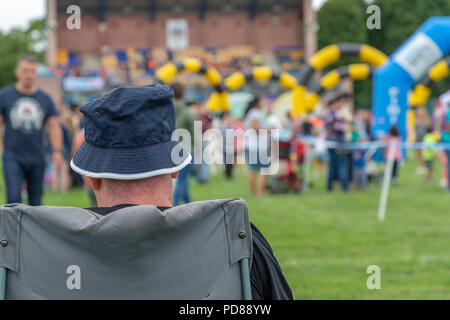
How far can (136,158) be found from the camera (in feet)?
6.91

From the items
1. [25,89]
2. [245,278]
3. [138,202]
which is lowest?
[245,278]

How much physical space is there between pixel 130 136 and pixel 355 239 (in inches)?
240

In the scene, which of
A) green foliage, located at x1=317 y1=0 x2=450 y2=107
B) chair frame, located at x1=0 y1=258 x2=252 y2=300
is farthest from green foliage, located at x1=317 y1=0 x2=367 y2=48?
chair frame, located at x1=0 y1=258 x2=252 y2=300

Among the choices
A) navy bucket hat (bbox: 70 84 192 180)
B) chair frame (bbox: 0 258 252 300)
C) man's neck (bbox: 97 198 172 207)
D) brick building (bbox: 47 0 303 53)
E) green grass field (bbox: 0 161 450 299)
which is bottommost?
green grass field (bbox: 0 161 450 299)

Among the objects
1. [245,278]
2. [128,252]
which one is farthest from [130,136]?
[245,278]

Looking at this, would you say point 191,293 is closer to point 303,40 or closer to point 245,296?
point 245,296

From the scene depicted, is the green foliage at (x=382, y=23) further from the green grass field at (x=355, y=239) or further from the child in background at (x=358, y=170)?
the green grass field at (x=355, y=239)

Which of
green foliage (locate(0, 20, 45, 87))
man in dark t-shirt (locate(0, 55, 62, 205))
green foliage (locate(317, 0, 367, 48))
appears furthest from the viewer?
green foliage (locate(0, 20, 45, 87))

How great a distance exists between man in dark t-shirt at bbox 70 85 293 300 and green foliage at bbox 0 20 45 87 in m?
67.5

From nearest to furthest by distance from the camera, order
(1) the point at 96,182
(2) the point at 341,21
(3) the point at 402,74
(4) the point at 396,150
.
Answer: (1) the point at 96,182 → (4) the point at 396,150 → (3) the point at 402,74 → (2) the point at 341,21

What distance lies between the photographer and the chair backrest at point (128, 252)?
6.47ft

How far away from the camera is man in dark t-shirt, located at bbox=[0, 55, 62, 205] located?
6914 mm

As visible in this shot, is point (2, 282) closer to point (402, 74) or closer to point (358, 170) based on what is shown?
point (358, 170)

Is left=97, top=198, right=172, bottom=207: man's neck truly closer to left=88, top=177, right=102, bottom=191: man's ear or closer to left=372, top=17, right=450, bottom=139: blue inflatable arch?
left=88, top=177, right=102, bottom=191: man's ear
